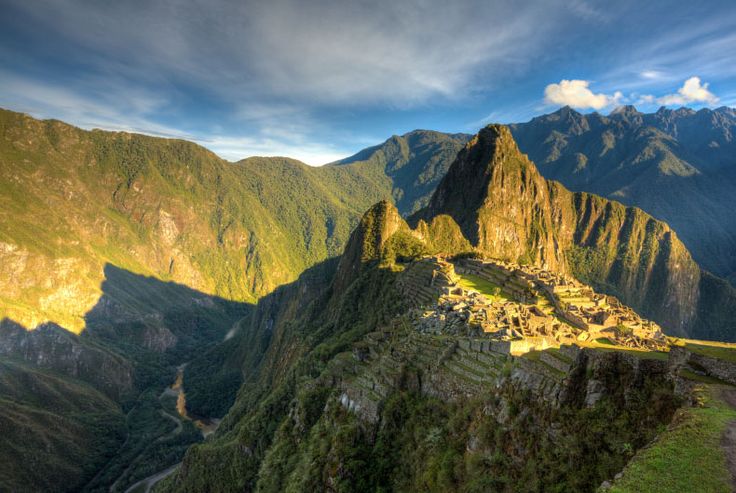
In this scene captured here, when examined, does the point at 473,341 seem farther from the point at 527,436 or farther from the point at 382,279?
the point at 382,279

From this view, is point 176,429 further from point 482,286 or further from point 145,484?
point 482,286

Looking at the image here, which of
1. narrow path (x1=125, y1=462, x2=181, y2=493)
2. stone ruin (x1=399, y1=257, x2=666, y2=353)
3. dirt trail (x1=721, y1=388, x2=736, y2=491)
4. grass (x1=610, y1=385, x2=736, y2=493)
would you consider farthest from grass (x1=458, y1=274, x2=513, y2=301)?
narrow path (x1=125, y1=462, x2=181, y2=493)

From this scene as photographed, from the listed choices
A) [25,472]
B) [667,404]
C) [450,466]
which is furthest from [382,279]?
[25,472]

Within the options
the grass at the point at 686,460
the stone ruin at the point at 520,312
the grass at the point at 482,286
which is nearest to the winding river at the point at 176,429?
the grass at the point at 482,286

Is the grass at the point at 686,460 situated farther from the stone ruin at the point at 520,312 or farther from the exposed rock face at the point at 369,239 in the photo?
the exposed rock face at the point at 369,239

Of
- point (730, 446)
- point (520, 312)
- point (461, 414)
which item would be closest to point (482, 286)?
point (520, 312)

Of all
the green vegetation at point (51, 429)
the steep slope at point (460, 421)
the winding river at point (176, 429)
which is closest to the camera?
the steep slope at point (460, 421)

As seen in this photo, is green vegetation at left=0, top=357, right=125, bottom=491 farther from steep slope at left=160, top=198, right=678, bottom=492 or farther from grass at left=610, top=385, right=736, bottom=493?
grass at left=610, top=385, right=736, bottom=493
